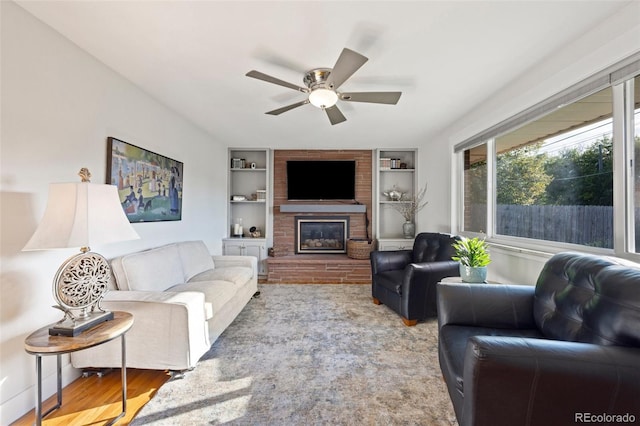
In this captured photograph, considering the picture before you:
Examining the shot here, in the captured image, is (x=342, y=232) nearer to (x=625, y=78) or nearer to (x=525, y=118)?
(x=525, y=118)

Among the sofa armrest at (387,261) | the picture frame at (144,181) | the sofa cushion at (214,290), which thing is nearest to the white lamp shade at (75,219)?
the picture frame at (144,181)

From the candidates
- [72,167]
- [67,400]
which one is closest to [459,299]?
[67,400]

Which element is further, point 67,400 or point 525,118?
point 525,118

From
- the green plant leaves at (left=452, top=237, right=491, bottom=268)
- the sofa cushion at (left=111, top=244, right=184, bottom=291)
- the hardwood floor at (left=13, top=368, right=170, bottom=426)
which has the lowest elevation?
the hardwood floor at (left=13, top=368, right=170, bottom=426)

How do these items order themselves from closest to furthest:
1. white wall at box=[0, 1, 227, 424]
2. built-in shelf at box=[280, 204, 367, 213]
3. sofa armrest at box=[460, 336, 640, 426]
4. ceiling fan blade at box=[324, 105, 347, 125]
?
sofa armrest at box=[460, 336, 640, 426]
white wall at box=[0, 1, 227, 424]
ceiling fan blade at box=[324, 105, 347, 125]
built-in shelf at box=[280, 204, 367, 213]

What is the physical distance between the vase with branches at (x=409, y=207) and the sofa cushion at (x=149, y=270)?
3683 mm

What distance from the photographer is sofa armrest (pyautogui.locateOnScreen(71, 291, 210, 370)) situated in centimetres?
179

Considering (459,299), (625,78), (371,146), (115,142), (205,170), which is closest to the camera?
(625,78)

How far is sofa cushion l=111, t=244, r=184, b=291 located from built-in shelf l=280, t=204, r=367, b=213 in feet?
7.56

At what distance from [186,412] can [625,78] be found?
10.4 feet

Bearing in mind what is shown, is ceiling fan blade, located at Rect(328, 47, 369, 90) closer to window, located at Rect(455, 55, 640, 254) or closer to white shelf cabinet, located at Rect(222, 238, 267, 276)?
window, located at Rect(455, 55, 640, 254)

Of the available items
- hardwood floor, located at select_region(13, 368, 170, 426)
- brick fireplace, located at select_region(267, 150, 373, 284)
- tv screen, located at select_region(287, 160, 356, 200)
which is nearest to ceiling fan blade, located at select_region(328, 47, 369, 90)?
hardwood floor, located at select_region(13, 368, 170, 426)

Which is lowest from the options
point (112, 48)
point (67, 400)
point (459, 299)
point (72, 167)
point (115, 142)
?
point (67, 400)

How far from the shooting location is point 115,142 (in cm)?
222
